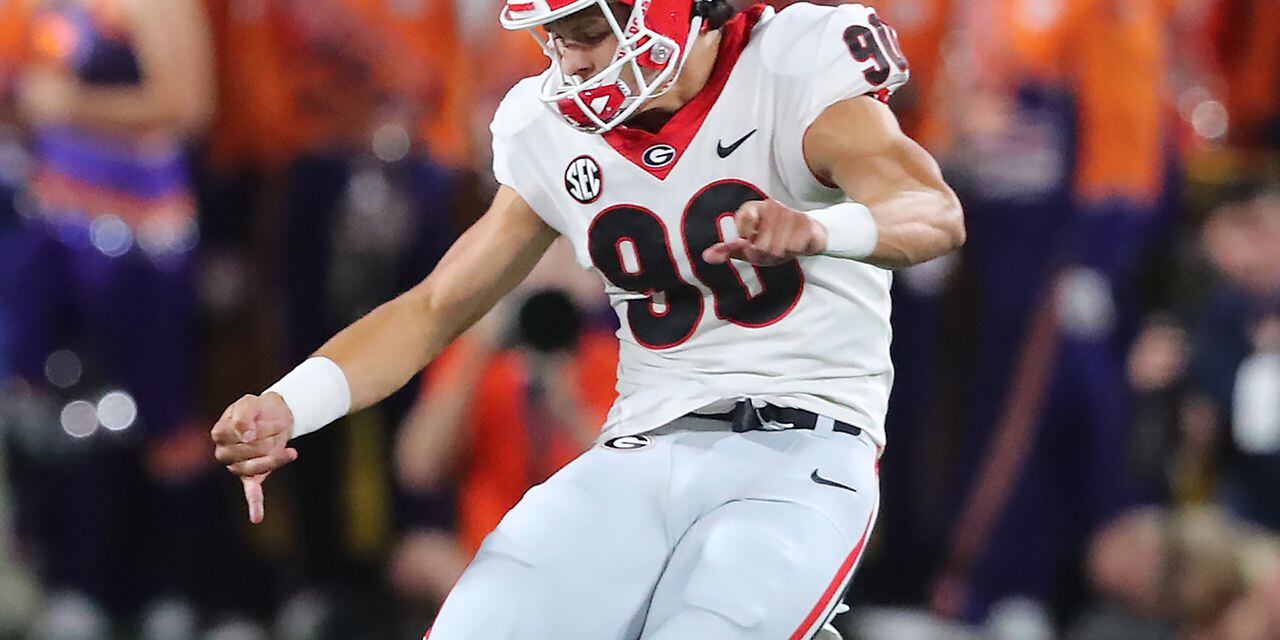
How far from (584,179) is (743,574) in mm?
819

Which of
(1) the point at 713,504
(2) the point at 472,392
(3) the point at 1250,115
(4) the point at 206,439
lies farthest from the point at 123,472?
(3) the point at 1250,115

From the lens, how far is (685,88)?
3.40m

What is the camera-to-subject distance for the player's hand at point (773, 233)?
2.66 m

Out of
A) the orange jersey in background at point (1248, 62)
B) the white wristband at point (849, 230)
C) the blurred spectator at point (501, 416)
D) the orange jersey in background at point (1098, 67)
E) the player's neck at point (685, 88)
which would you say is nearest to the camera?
the white wristband at point (849, 230)

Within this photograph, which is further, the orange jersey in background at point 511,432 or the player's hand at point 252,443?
the orange jersey in background at point 511,432

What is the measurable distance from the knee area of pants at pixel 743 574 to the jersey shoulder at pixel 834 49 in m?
0.77

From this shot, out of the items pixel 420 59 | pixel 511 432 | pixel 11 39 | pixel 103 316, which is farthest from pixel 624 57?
pixel 11 39

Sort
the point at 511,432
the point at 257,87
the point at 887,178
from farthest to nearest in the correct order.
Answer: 1. the point at 257,87
2. the point at 511,432
3. the point at 887,178

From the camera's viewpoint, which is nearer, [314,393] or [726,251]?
[726,251]

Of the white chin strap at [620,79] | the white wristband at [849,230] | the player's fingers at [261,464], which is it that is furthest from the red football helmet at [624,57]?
the player's fingers at [261,464]

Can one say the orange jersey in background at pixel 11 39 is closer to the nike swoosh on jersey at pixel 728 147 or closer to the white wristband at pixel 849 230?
the nike swoosh on jersey at pixel 728 147

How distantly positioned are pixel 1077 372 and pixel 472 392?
1.83 metres

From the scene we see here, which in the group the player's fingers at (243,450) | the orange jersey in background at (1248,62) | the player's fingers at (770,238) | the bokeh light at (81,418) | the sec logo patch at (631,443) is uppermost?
the player's fingers at (770,238)

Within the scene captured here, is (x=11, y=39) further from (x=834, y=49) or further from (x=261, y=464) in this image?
(x=834, y=49)
